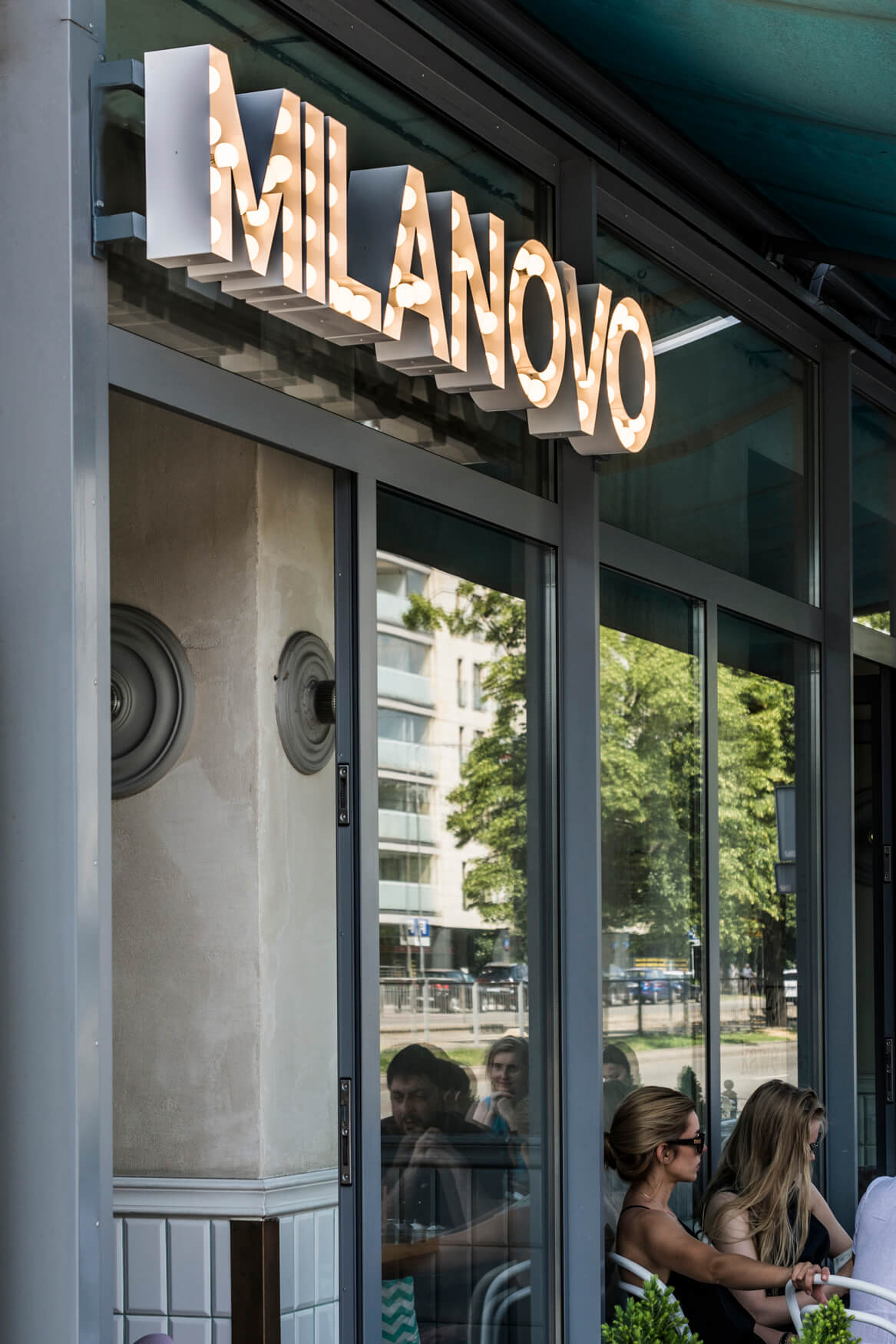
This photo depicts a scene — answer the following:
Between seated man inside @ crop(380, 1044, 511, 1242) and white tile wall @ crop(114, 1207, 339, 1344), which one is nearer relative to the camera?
seated man inside @ crop(380, 1044, 511, 1242)

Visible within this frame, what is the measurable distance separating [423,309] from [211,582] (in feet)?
4.23

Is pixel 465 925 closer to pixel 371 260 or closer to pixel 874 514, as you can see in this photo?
pixel 371 260

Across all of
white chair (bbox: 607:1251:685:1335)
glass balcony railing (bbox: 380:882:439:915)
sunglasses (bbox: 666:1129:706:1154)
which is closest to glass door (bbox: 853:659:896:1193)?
sunglasses (bbox: 666:1129:706:1154)

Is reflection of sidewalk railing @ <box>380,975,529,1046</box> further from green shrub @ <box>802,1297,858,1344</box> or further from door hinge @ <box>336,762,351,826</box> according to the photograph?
green shrub @ <box>802,1297,858,1344</box>

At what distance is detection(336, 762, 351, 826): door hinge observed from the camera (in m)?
3.40

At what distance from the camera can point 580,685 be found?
169 inches

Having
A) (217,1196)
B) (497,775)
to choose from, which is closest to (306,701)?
(497,775)

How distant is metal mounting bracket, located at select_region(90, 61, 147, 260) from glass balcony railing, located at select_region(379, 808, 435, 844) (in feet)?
4.54

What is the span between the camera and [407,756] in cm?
370

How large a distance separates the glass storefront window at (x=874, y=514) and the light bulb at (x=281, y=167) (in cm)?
403

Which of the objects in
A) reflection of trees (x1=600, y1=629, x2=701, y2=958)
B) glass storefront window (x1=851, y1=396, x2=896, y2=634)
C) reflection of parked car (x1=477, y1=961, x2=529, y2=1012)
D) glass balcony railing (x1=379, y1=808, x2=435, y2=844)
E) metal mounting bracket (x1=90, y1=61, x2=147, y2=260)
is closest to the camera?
metal mounting bracket (x1=90, y1=61, x2=147, y2=260)

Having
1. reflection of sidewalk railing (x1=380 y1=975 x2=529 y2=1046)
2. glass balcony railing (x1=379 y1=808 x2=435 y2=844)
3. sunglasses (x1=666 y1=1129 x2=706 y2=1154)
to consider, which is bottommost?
sunglasses (x1=666 y1=1129 x2=706 y2=1154)

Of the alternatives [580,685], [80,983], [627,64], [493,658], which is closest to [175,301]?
[80,983]

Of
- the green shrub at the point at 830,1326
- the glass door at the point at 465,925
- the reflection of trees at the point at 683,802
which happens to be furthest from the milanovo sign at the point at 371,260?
the green shrub at the point at 830,1326
